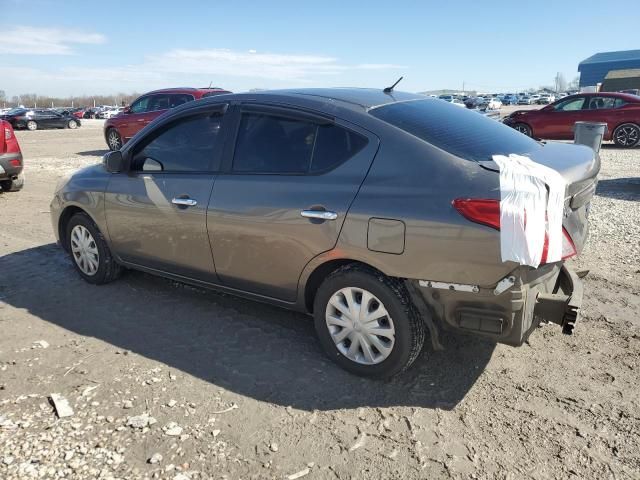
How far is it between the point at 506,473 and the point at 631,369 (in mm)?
1414

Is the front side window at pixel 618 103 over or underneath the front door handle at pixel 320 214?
underneath

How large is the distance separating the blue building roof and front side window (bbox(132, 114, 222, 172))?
121 meters

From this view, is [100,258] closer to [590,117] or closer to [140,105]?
[140,105]

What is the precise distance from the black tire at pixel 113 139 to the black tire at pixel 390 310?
14212mm

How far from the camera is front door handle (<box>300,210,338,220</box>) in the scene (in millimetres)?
3154

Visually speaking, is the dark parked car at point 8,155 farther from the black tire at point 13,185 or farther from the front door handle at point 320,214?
the front door handle at point 320,214

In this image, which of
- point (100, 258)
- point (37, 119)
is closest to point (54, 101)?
point (37, 119)

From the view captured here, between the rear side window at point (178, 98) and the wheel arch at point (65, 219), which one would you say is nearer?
the wheel arch at point (65, 219)

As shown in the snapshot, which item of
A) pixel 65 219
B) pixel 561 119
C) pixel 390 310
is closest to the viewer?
pixel 390 310

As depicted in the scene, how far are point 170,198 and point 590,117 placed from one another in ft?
47.9

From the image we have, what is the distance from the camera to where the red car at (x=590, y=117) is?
48.7 feet

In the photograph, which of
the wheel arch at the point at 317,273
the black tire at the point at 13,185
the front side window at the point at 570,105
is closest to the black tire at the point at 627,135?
the front side window at the point at 570,105

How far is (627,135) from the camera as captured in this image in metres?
15.0

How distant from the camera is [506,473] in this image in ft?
8.12
